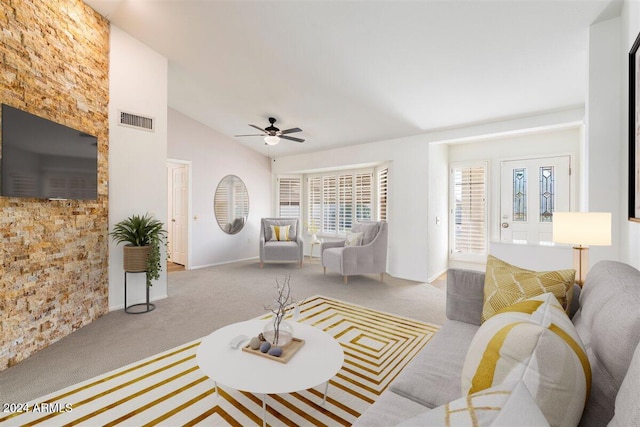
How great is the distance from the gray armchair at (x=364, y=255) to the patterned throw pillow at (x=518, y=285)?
8.99 feet

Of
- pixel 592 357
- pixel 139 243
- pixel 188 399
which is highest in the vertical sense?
pixel 139 243

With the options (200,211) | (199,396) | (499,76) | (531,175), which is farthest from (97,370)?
(531,175)

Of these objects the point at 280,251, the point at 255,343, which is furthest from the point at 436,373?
the point at 280,251

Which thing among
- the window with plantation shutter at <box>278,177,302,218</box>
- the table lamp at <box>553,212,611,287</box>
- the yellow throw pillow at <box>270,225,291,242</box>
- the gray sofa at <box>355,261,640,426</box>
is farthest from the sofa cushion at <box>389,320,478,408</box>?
the window with plantation shutter at <box>278,177,302,218</box>

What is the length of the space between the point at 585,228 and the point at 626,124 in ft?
2.99

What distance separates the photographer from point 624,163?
2223 mm

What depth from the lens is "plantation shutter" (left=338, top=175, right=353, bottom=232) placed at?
21.0 ft

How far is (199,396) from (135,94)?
339cm

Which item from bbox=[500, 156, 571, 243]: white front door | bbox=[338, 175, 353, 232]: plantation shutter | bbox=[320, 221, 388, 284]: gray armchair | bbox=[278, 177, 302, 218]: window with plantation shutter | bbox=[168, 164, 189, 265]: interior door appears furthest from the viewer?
bbox=[278, 177, 302, 218]: window with plantation shutter

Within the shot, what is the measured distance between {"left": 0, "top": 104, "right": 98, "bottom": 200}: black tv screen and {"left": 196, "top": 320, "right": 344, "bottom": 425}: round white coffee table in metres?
1.89

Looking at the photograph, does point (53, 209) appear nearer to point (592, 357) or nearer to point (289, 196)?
point (592, 357)

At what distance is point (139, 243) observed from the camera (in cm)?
327

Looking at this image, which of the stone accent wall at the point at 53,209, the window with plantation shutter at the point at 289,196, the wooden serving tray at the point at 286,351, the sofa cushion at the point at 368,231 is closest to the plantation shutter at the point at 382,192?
the sofa cushion at the point at 368,231

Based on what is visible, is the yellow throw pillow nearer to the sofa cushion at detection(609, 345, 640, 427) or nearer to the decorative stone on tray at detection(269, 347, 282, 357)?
the decorative stone on tray at detection(269, 347, 282, 357)
